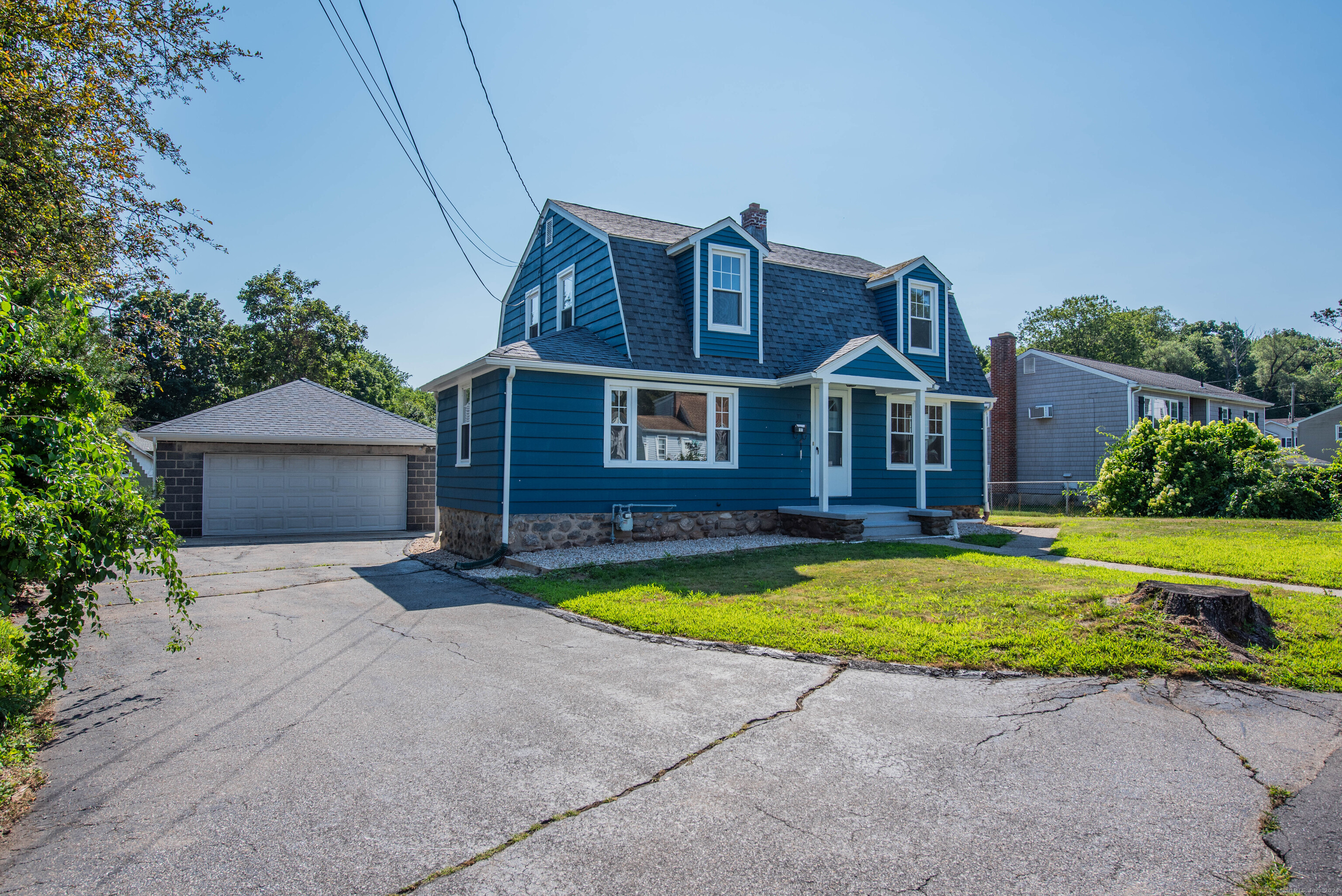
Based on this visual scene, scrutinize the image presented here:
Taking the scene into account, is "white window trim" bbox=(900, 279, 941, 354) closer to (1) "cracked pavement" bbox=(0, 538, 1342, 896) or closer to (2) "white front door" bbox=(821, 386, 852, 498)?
(2) "white front door" bbox=(821, 386, 852, 498)

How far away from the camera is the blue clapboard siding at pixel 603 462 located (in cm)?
1156

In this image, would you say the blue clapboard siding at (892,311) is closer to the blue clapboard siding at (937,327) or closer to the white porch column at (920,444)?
the blue clapboard siding at (937,327)

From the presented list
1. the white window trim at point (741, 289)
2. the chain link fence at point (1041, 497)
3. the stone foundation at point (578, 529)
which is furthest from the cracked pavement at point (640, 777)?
the chain link fence at point (1041, 497)

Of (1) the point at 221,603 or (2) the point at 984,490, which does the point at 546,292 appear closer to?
(1) the point at 221,603

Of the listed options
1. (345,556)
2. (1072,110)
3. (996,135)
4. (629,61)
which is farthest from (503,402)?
(1072,110)

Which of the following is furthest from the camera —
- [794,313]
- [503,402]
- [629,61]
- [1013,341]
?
[1013,341]

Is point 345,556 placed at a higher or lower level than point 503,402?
lower

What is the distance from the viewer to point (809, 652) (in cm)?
576

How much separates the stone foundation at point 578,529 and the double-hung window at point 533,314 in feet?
15.2

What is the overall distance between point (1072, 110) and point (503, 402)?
1009 cm

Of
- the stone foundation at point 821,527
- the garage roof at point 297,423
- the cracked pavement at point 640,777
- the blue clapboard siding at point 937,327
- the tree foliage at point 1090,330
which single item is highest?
the tree foliage at point 1090,330

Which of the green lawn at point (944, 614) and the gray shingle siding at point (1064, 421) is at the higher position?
the gray shingle siding at point (1064, 421)

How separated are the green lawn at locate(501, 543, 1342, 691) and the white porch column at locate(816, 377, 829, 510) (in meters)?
2.81

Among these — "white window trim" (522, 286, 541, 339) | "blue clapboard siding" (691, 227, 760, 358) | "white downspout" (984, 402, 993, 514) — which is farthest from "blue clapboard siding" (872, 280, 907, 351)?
"white window trim" (522, 286, 541, 339)
